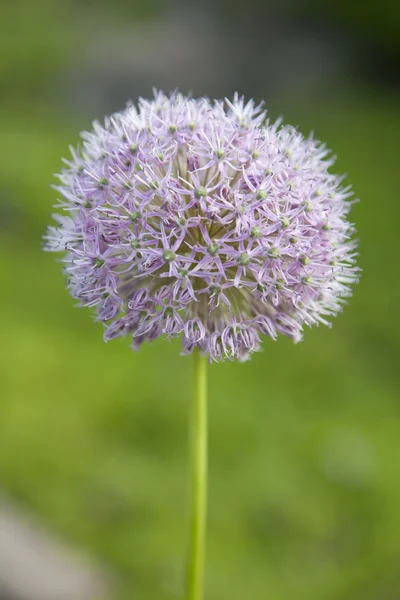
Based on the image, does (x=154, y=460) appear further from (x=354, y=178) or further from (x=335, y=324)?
(x=354, y=178)

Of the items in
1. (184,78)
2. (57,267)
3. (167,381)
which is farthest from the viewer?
(184,78)

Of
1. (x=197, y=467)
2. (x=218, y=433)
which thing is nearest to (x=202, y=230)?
(x=197, y=467)

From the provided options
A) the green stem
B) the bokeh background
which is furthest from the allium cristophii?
the bokeh background

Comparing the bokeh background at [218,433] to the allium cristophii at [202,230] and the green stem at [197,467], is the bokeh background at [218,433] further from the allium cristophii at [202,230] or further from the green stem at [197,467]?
the allium cristophii at [202,230]

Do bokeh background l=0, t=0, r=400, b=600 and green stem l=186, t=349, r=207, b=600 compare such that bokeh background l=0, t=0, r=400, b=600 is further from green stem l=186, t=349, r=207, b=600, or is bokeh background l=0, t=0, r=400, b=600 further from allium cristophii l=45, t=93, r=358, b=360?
allium cristophii l=45, t=93, r=358, b=360

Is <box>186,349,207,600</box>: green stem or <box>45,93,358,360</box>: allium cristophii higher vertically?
<box>45,93,358,360</box>: allium cristophii

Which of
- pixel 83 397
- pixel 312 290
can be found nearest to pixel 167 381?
pixel 83 397

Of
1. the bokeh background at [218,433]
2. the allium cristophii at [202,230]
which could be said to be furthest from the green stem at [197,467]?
the bokeh background at [218,433]
